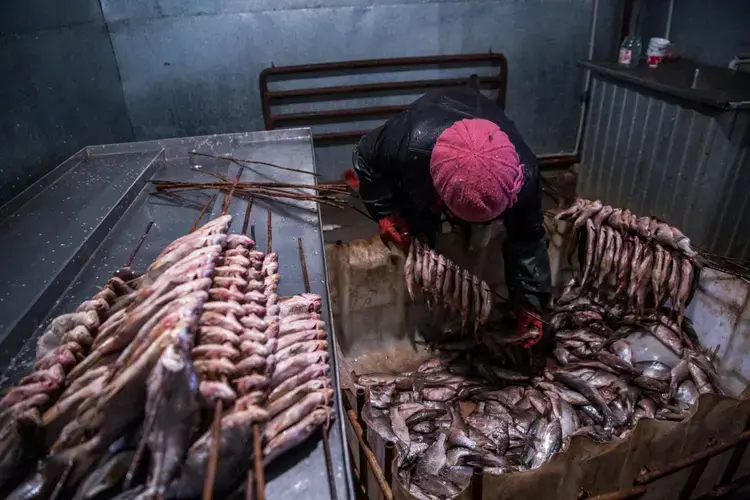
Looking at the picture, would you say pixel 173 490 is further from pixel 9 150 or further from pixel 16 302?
pixel 9 150

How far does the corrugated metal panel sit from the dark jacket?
5.93ft

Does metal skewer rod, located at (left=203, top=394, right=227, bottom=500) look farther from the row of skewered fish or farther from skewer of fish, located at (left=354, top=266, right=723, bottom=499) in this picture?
the row of skewered fish

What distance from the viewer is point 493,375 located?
3889 mm

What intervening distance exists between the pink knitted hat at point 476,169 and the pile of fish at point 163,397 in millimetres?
1392

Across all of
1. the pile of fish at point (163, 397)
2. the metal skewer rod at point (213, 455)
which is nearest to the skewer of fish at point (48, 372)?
the pile of fish at point (163, 397)

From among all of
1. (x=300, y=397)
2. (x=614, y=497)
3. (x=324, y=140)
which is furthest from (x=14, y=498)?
(x=324, y=140)

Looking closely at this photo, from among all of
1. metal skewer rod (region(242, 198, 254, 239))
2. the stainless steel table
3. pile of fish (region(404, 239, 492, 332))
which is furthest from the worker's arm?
metal skewer rod (region(242, 198, 254, 239))

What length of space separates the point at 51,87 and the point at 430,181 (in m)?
3.08

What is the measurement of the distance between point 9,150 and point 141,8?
246 cm

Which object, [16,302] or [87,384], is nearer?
[87,384]

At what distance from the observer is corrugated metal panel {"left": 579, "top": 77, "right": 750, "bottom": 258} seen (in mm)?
3838

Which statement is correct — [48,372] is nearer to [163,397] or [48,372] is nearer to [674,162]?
[163,397]

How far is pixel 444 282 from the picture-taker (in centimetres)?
352

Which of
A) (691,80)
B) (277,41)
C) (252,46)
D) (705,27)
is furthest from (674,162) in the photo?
(252,46)
